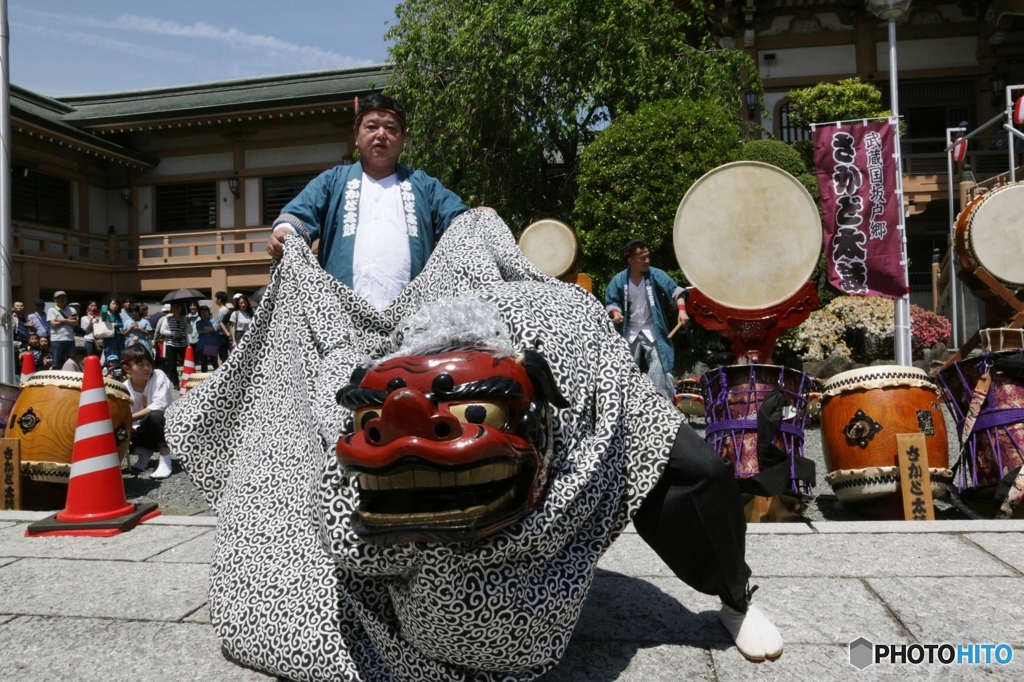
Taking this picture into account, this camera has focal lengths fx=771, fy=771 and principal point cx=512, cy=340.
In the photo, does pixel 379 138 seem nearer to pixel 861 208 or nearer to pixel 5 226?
pixel 861 208

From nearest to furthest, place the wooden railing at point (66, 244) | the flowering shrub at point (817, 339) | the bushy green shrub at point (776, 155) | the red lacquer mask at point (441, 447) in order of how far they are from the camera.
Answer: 1. the red lacquer mask at point (441, 447)
2. the flowering shrub at point (817, 339)
3. the bushy green shrub at point (776, 155)
4. the wooden railing at point (66, 244)

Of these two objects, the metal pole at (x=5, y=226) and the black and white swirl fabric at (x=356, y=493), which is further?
the metal pole at (x=5, y=226)

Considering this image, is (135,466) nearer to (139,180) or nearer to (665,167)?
(665,167)

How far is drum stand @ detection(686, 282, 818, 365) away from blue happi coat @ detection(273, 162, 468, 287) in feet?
7.67

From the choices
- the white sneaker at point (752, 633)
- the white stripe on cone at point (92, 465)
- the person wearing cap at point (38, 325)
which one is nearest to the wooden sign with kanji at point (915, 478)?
the white sneaker at point (752, 633)

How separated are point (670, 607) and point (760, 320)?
2618mm

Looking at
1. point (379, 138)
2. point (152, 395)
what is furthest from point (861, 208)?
point (152, 395)

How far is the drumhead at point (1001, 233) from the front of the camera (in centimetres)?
522

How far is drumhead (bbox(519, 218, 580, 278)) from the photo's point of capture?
22.9 feet

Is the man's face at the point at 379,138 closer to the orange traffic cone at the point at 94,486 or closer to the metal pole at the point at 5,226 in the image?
the orange traffic cone at the point at 94,486

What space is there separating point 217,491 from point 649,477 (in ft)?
4.54

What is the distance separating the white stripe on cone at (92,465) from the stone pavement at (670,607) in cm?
45

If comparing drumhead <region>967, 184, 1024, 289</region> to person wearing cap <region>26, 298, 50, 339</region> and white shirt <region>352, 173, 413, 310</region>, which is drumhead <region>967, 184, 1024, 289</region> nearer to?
white shirt <region>352, 173, 413, 310</region>

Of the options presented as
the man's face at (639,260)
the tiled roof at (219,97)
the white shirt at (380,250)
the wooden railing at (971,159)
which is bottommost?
the white shirt at (380,250)
